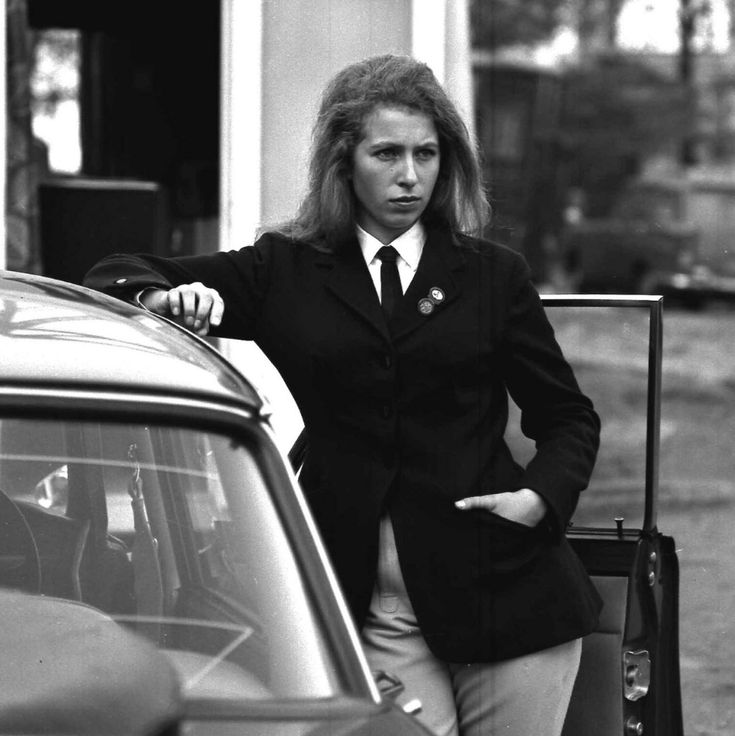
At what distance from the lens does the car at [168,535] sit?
6.79ft

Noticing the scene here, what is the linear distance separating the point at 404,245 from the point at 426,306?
0.16 meters

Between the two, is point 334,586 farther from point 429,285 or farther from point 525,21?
point 525,21

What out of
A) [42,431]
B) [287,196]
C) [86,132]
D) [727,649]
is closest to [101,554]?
[42,431]

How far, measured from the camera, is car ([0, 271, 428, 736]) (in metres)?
2.07

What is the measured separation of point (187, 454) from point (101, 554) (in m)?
0.24

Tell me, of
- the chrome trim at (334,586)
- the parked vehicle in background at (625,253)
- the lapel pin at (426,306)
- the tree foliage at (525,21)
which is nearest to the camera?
the chrome trim at (334,586)

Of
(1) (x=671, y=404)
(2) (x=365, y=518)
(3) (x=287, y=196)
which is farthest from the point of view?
(1) (x=671, y=404)

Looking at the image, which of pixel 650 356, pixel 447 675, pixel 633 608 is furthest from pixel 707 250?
pixel 447 675

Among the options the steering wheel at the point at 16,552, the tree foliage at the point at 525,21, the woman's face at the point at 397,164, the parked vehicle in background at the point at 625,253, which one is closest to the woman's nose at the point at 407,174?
the woman's face at the point at 397,164

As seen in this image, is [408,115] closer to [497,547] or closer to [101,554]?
[497,547]

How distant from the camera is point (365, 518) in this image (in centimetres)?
294

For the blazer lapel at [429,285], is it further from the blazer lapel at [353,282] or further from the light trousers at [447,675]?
the light trousers at [447,675]

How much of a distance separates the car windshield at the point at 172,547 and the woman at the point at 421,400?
0.51 metres

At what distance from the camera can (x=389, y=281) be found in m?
3.09
